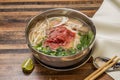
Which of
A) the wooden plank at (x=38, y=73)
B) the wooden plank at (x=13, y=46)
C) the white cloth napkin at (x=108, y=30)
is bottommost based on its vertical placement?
the wooden plank at (x=38, y=73)

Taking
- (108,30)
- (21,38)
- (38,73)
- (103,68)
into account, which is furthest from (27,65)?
(108,30)

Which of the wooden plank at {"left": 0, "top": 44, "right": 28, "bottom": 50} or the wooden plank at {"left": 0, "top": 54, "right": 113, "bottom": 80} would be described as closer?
the wooden plank at {"left": 0, "top": 54, "right": 113, "bottom": 80}

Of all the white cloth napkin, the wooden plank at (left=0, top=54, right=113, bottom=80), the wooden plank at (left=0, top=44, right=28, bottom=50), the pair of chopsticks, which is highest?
the white cloth napkin

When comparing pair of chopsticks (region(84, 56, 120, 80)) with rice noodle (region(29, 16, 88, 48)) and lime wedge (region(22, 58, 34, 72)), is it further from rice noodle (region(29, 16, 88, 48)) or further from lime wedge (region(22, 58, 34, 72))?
lime wedge (region(22, 58, 34, 72))

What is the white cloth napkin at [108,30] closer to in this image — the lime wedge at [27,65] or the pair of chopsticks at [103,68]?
the pair of chopsticks at [103,68]

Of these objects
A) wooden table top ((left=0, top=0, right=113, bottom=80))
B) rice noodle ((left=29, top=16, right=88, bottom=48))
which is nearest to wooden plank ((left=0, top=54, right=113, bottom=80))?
wooden table top ((left=0, top=0, right=113, bottom=80))

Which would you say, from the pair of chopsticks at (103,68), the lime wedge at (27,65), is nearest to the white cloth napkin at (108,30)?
the pair of chopsticks at (103,68)

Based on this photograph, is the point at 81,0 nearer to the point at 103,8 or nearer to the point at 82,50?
the point at 103,8

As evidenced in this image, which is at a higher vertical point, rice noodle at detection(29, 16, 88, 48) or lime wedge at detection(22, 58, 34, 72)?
rice noodle at detection(29, 16, 88, 48)
